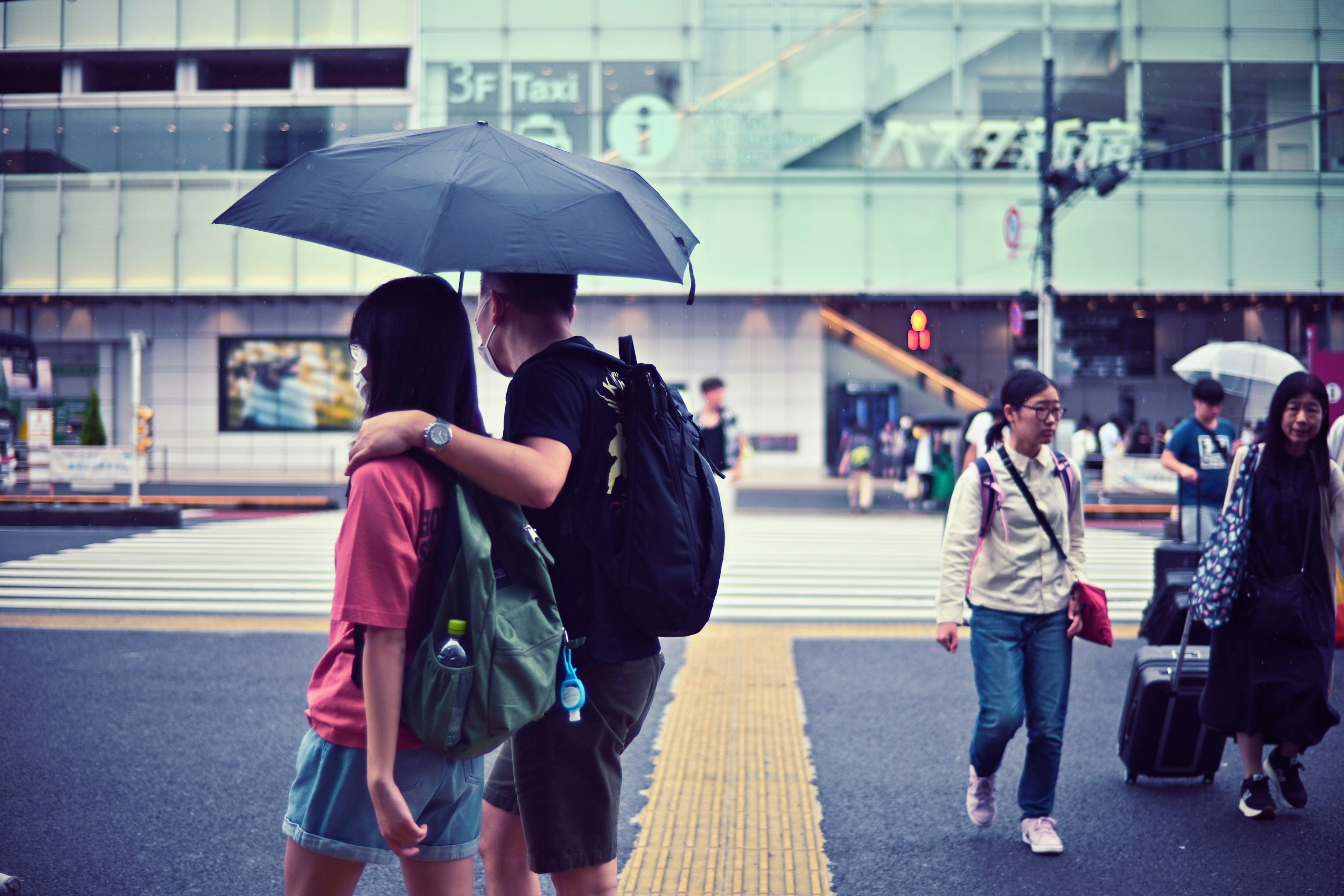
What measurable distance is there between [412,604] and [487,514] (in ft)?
0.73

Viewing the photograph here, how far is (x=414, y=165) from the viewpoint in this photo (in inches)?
93.1

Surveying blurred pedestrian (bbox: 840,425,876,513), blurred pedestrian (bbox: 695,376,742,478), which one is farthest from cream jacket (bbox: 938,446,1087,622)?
blurred pedestrian (bbox: 840,425,876,513)

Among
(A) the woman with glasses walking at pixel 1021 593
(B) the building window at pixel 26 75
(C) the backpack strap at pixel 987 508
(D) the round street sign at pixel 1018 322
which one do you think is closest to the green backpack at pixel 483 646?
(A) the woman with glasses walking at pixel 1021 593

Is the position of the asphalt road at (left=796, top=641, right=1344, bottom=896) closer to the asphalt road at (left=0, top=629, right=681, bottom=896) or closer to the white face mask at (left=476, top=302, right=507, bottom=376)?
the asphalt road at (left=0, top=629, right=681, bottom=896)

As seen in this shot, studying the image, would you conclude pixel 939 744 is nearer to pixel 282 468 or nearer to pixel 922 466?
pixel 922 466

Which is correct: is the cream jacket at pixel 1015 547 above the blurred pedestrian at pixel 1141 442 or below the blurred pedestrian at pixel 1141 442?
below

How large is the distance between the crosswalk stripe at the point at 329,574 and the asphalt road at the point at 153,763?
0.63 m

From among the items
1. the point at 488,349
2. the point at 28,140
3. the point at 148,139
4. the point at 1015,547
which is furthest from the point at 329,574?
the point at 488,349

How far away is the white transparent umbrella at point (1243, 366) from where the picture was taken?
841 cm

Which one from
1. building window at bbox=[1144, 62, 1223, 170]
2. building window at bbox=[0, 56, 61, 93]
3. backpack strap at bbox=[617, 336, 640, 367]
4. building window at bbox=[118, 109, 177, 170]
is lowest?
backpack strap at bbox=[617, 336, 640, 367]

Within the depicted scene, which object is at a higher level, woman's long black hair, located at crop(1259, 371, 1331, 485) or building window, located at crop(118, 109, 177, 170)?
building window, located at crop(118, 109, 177, 170)

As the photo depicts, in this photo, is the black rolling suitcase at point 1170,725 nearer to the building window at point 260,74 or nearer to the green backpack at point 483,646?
the green backpack at point 483,646

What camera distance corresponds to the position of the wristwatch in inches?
78.7

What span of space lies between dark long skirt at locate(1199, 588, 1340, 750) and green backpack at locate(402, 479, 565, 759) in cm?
335
